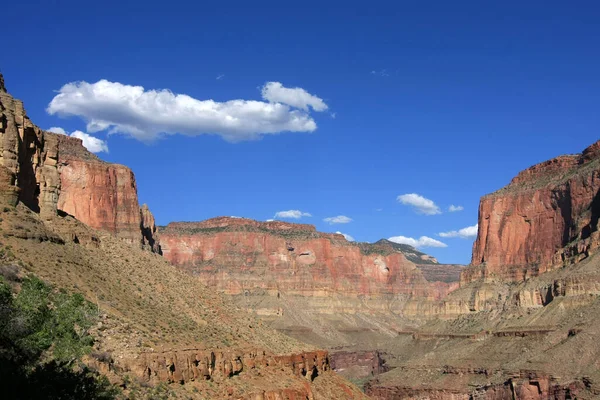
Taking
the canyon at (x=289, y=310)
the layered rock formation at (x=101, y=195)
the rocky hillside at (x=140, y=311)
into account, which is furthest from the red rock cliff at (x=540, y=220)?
the rocky hillside at (x=140, y=311)

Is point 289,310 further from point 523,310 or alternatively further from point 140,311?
point 140,311

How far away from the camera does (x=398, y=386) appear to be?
4552 inches

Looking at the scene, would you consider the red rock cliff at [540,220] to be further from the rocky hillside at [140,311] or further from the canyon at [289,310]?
the rocky hillside at [140,311]

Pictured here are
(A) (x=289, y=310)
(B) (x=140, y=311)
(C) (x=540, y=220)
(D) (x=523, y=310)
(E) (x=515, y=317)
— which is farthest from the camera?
(A) (x=289, y=310)

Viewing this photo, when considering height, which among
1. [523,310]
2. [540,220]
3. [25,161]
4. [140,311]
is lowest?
[140,311]

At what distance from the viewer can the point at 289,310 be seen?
7864 inches

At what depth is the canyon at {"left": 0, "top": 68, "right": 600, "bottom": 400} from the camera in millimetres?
42781

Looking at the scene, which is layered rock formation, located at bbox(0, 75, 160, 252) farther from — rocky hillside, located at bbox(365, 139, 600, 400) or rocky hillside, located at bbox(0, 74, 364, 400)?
rocky hillside, located at bbox(365, 139, 600, 400)

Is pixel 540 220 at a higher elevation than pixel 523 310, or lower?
higher

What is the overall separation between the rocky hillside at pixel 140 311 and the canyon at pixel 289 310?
0.39 ft

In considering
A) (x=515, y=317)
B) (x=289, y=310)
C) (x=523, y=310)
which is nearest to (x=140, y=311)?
(x=515, y=317)

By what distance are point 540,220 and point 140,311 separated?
405 feet

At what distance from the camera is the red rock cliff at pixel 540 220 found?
14000 cm

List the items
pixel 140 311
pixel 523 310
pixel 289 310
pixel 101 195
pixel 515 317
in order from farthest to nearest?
pixel 289 310 < pixel 523 310 < pixel 515 317 < pixel 101 195 < pixel 140 311
